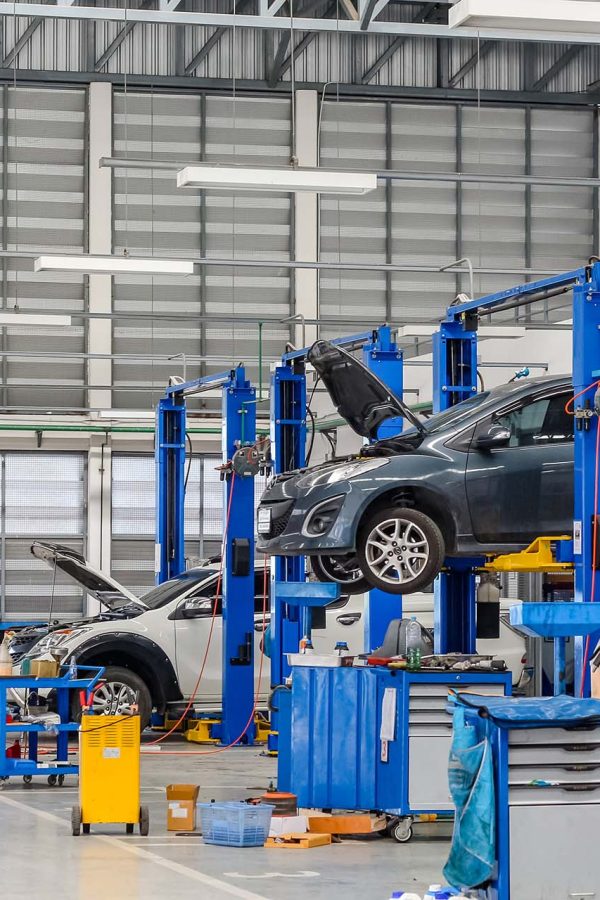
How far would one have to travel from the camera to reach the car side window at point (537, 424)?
9.80m

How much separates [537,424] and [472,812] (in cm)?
450

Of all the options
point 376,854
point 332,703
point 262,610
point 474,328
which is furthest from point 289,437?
point 376,854

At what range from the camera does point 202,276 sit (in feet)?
81.2

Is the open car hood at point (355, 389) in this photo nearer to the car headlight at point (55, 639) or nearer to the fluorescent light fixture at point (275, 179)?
the fluorescent light fixture at point (275, 179)

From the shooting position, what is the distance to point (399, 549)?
9.60 m

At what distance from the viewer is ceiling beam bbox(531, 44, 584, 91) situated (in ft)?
83.7

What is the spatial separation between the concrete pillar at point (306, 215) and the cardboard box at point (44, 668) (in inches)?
559

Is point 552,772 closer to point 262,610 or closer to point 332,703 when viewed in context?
point 332,703

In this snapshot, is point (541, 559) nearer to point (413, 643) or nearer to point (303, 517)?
point (413, 643)

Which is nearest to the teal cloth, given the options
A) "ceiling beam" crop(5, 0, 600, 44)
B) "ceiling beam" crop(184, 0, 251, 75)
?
"ceiling beam" crop(5, 0, 600, 44)

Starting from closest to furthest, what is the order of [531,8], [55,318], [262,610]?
1. [531,8]
2. [262,610]
3. [55,318]

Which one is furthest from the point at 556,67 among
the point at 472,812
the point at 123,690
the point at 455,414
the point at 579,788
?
the point at 472,812

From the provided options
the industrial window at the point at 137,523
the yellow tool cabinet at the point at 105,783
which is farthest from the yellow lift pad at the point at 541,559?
the industrial window at the point at 137,523

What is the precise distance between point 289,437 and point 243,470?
56 centimetres
